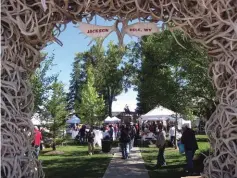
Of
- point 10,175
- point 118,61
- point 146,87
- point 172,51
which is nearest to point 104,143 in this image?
point 146,87

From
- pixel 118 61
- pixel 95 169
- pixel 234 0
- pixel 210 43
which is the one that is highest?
pixel 118 61

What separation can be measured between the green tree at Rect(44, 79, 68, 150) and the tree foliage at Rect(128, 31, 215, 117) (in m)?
7.38

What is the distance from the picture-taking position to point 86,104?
28.5 m

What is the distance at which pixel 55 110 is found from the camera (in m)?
20.9

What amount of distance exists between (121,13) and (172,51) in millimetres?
6762

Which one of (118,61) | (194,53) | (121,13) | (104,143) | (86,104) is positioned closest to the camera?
(121,13)

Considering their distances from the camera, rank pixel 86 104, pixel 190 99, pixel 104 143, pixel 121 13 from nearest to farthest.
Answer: pixel 121 13 → pixel 190 99 → pixel 104 143 → pixel 86 104

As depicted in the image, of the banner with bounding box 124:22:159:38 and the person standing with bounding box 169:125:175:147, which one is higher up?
the banner with bounding box 124:22:159:38

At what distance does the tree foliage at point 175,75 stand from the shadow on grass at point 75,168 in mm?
3254

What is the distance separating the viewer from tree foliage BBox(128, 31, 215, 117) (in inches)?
453

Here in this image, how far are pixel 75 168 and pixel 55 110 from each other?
723 cm

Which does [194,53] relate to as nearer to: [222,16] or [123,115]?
[222,16]

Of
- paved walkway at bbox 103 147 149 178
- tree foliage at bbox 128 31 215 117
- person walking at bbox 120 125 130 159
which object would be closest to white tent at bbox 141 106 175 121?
person walking at bbox 120 125 130 159

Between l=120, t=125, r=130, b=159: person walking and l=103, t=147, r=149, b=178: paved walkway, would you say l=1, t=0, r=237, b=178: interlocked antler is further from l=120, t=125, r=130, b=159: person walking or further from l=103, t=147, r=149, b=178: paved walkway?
l=120, t=125, r=130, b=159: person walking
